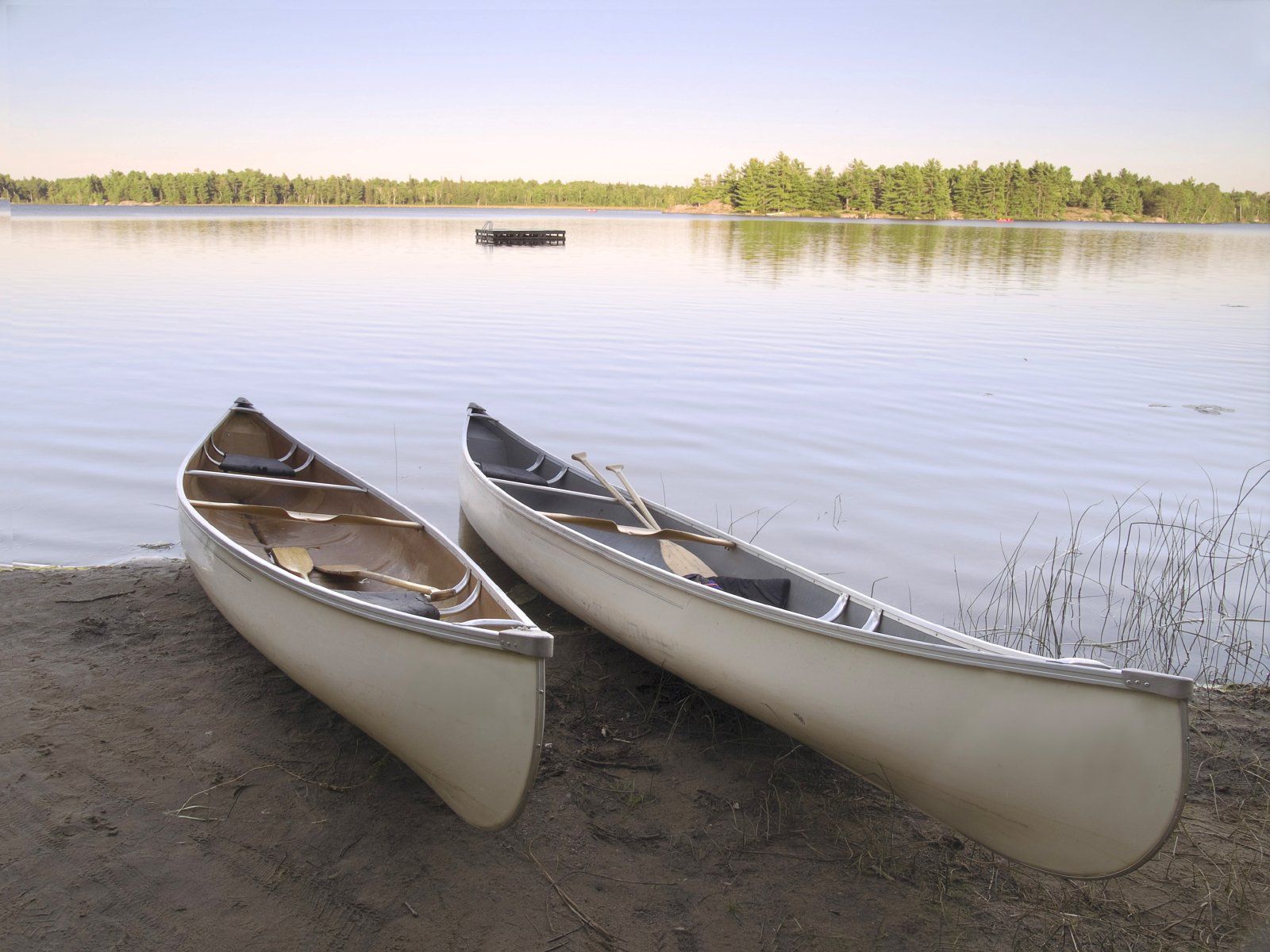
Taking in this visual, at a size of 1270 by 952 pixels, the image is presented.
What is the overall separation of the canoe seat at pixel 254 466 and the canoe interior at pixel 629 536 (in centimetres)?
138

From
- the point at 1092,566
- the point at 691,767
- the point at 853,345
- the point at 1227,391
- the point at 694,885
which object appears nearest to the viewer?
the point at 694,885

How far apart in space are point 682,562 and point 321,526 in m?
2.29

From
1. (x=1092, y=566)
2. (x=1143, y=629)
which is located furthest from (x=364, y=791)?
(x=1092, y=566)

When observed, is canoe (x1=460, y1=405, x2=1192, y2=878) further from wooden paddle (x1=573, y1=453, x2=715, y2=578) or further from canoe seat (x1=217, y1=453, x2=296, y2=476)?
canoe seat (x1=217, y1=453, x2=296, y2=476)

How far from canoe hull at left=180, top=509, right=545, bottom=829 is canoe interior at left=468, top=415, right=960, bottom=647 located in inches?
53.1

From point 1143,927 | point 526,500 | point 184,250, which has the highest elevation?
point 184,250

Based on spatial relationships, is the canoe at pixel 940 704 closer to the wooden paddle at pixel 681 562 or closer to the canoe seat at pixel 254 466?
the wooden paddle at pixel 681 562

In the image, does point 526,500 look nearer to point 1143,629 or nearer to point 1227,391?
point 1143,629

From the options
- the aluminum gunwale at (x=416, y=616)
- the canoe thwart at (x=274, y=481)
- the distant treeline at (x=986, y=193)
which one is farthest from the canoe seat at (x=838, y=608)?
the distant treeline at (x=986, y=193)

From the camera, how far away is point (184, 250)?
35406 mm

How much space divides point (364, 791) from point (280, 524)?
8.01ft

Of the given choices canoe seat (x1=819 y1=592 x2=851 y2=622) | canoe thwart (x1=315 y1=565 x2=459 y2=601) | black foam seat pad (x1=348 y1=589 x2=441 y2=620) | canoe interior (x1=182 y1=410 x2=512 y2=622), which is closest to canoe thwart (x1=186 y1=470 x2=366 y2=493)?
canoe interior (x1=182 y1=410 x2=512 y2=622)

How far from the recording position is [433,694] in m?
3.24

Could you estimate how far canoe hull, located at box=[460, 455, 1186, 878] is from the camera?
2.87 metres
